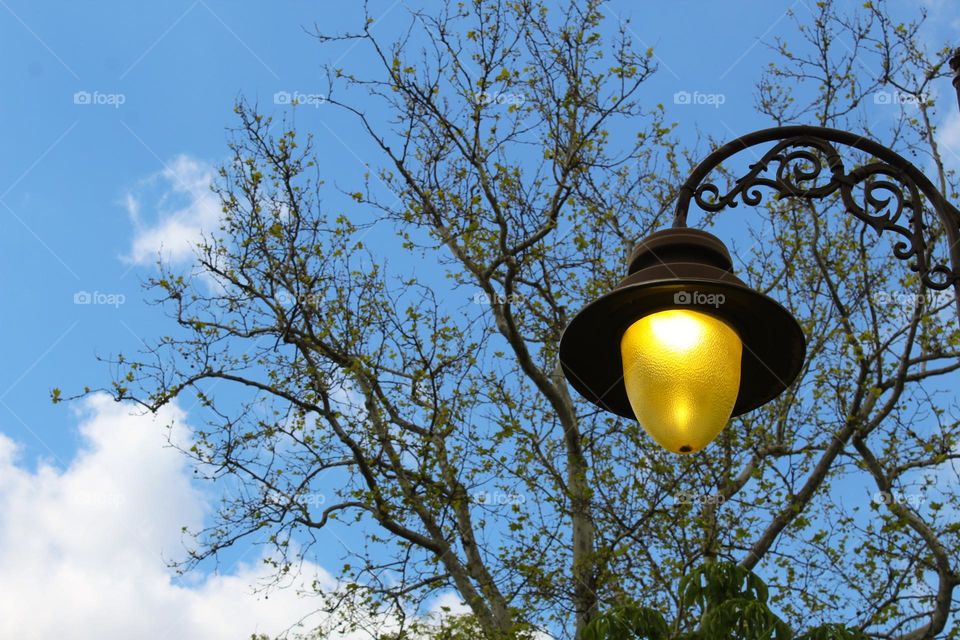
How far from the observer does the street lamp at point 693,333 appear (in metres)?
3.11

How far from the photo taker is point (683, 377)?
311cm

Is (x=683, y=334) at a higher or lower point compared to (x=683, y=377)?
higher

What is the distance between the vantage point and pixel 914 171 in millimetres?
3471

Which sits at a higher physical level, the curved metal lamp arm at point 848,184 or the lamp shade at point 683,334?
the curved metal lamp arm at point 848,184

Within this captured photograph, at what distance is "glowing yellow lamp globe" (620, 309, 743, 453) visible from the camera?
3.10 metres

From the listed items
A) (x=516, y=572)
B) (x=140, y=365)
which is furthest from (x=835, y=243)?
(x=140, y=365)

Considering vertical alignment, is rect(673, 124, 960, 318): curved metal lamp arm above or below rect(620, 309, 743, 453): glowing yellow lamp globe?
above

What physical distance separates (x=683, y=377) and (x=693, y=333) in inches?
5.7

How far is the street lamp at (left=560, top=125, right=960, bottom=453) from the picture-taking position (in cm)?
311

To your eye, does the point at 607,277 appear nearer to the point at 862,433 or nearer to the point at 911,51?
the point at 862,433

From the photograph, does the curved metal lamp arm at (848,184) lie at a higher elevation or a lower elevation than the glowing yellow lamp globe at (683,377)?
higher

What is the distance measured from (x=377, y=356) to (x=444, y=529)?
209 centimetres

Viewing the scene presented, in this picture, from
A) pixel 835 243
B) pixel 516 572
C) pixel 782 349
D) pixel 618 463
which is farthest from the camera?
pixel 835 243

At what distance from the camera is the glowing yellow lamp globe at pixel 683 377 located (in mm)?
3096
